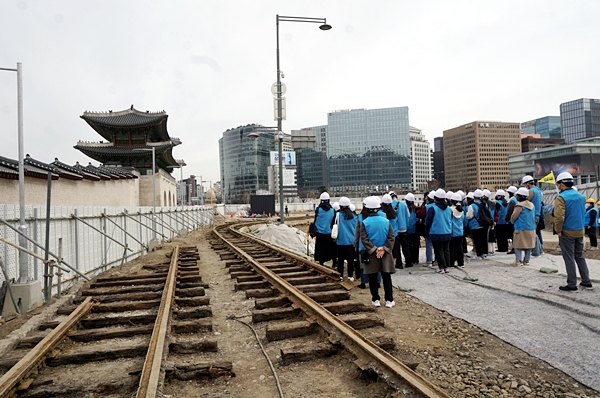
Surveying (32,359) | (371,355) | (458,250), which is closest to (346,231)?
(458,250)

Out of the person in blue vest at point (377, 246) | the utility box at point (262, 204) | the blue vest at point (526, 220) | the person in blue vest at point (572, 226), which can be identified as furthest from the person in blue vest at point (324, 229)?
the utility box at point (262, 204)

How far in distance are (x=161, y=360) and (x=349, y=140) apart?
11762 cm

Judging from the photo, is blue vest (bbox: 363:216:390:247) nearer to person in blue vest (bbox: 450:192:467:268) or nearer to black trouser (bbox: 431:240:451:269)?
black trouser (bbox: 431:240:451:269)

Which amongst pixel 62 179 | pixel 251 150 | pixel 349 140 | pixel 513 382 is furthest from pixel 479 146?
pixel 513 382

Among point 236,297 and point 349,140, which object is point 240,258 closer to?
point 236,297

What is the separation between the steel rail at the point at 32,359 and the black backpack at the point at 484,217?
9.54 meters

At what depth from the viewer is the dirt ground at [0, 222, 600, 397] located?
151 inches

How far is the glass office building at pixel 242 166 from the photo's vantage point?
121 metres

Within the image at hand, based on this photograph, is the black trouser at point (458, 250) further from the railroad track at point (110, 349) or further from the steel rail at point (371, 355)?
the railroad track at point (110, 349)

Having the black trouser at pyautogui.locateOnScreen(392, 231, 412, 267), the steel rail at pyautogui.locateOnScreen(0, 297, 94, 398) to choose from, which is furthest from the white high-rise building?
the steel rail at pyautogui.locateOnScreen(0, 297, 94, 398)

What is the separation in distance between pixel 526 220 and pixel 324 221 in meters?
4.61

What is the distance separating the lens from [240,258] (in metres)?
13.0

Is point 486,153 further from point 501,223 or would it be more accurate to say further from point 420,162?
point 501,223

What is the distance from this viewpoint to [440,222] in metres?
9.77
